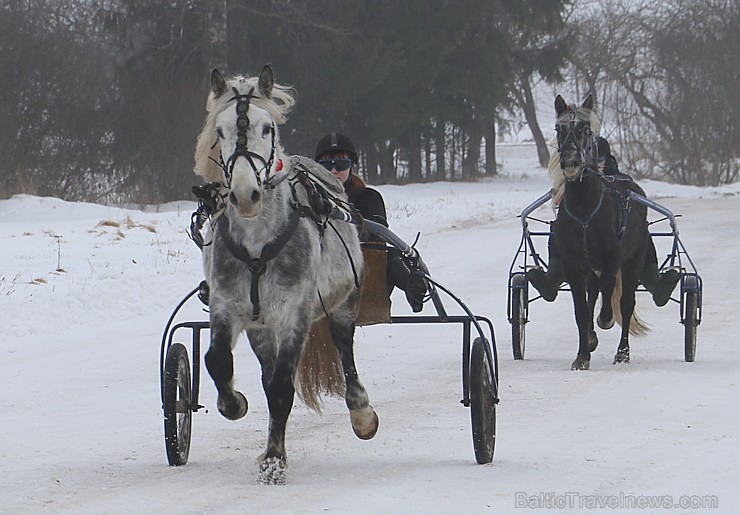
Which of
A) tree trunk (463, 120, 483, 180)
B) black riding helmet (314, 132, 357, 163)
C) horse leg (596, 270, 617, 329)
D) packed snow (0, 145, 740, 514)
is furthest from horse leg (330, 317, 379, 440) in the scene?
tree trunk (463, 120, 483, 180)

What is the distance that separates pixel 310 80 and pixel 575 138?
2434 cm

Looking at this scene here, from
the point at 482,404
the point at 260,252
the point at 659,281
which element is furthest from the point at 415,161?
the point at 260,252

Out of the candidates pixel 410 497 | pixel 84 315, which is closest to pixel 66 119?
pixel 84 315

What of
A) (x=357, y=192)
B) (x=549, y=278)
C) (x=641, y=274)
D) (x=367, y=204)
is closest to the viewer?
(x=367, y=204)

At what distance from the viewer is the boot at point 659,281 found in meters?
11.1

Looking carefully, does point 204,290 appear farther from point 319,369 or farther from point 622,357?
point 622,357

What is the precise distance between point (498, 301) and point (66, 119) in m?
16.4

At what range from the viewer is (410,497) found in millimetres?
5484

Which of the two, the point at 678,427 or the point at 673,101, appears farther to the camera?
the point at 673,101

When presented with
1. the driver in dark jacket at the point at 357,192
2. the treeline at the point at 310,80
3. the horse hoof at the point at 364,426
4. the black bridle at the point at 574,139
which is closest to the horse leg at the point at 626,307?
the black bridle at the point at 574,139

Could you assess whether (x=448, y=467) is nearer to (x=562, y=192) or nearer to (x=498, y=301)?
(x=562, y=192)

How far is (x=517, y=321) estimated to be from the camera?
34.7ft

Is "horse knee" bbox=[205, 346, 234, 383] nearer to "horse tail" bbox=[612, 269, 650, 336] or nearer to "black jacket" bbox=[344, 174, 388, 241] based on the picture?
"black jacket" bbox=[344, 174, 388, 241]

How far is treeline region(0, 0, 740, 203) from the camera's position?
89.7 feet
